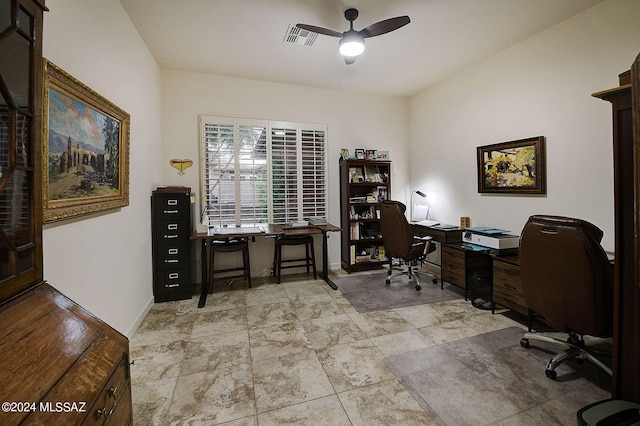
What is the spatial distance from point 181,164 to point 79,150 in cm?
207

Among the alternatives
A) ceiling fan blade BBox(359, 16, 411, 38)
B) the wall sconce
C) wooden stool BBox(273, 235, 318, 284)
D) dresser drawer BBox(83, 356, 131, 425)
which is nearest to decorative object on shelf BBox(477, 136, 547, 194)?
the wall sconce

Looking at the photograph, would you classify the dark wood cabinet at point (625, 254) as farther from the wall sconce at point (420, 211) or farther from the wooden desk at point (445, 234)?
the wall sconce at point (420, 211)

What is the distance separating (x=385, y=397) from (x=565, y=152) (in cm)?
311

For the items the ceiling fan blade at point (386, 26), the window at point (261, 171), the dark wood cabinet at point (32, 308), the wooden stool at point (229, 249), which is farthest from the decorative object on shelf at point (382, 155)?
the dark wood cabinet at point (32, 308)

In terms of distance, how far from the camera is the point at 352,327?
2.72 metres

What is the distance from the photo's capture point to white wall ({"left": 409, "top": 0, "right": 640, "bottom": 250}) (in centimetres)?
249

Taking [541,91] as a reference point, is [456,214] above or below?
below

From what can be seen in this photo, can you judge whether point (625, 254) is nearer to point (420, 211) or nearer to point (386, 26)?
point (386, 26)

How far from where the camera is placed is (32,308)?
40.6 inches

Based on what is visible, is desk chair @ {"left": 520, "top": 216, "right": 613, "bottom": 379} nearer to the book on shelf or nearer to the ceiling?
the ceiling

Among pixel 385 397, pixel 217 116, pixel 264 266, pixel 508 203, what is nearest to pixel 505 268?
pixel 508 203

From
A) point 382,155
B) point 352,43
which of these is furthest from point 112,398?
point 382,155

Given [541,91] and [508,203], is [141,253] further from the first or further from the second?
[541,91]

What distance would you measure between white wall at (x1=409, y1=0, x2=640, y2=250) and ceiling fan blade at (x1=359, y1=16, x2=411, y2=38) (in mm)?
1898
